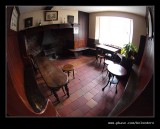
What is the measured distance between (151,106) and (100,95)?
75.3 inches

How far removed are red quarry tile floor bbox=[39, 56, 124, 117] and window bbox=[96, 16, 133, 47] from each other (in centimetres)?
171

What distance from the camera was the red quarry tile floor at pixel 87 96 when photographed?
2276mm

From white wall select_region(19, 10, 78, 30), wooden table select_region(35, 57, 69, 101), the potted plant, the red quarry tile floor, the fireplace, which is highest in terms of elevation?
white wall select_region(19, 10, 78, 30)

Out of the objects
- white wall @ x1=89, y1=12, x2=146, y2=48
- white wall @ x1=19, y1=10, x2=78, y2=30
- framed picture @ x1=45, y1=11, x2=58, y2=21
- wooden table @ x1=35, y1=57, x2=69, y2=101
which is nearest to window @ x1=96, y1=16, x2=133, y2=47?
white wall @ x1=89, y1=12, x2=146, y2=48

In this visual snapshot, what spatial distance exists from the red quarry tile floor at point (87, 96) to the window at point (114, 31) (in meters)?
1.71

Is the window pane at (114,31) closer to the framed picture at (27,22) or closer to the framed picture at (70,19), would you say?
the framed picture at (70,19)

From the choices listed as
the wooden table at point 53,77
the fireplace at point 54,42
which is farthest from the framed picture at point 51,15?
the wooden table at point 53,77

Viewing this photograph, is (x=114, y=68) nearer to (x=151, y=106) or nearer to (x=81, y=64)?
(x=81, y=64)

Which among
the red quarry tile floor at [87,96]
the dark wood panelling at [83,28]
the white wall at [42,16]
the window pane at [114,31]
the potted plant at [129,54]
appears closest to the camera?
the red quarry tile floor at [87,96]

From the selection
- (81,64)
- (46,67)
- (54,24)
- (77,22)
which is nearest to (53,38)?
(54,24)

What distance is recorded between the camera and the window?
4329 mm

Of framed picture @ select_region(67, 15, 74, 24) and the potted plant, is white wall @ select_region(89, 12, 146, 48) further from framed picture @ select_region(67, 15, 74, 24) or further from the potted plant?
framed picture @ select_region(67, 15, 74, 24)

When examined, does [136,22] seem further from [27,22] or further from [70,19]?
[27,22]

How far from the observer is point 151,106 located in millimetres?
924
